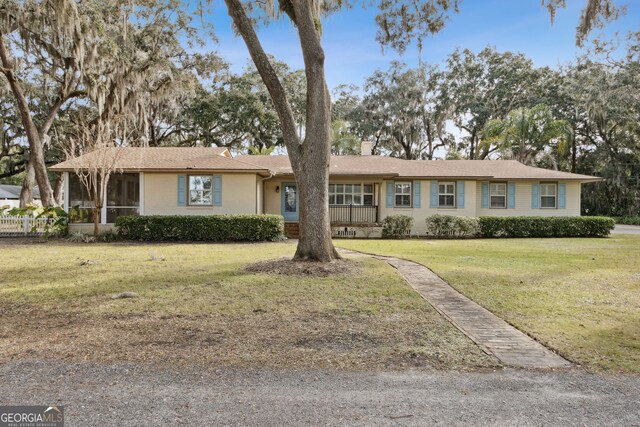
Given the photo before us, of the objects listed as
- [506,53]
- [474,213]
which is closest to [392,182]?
[474,213]

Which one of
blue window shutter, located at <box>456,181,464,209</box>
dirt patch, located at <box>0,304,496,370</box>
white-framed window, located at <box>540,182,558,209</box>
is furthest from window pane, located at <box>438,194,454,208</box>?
dirt patch, located at <box>0,304,496,370</box>

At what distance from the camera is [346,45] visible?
1379 centimetres

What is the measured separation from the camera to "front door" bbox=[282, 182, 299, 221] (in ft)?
68.0

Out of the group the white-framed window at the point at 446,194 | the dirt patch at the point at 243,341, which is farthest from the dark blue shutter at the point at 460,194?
the dirt patch at the point at 243,341

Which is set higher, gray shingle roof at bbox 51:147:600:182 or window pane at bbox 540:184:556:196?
gray shingle roof at bbox 51:147:600:182

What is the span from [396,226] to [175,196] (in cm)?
961

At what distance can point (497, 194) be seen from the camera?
21.2m

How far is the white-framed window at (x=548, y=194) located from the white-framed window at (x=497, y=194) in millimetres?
1804

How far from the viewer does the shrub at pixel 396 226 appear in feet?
62.5

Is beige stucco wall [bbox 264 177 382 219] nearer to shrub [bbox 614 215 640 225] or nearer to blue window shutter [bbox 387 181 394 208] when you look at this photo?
blue window shutter [bbox 387 181 394 208]

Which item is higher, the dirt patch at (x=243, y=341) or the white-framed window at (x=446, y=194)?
the white-framed window at (x=446, y=194)

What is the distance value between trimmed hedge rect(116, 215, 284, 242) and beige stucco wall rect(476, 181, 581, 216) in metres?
10.9

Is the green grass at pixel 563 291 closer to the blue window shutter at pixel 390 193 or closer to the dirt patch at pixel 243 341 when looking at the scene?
the dirt patch at pixel 243 341

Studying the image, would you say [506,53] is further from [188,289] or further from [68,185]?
[188,289]
